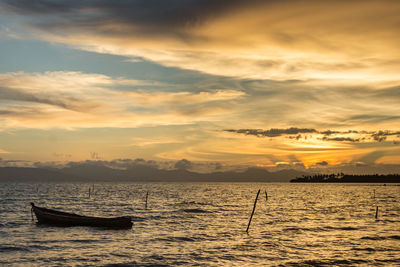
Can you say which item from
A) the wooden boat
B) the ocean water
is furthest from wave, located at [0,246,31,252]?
the wooden boat

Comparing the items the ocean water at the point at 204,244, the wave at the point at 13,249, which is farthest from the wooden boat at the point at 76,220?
the wave at the point at 13,249

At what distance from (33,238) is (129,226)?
11636mm

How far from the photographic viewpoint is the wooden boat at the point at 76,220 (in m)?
46.7

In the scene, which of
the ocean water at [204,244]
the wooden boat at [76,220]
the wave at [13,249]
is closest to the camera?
the ocean water at [204,244]

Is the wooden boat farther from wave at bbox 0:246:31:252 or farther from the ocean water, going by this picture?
wave at bbox 0:246:31:252

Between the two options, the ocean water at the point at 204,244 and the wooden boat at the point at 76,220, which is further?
the wooden boat at the point at 76,220

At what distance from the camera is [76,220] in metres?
48.2

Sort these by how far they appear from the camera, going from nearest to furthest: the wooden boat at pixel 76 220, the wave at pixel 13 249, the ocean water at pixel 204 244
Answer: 1. the ocean water at pixel 204 244
2. the wave at pixel 13 249
3. the wooden boat at pixel 76 220

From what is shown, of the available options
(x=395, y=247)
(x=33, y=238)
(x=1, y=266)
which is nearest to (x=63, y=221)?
(x=33, y=238)

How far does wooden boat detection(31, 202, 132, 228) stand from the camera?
46.7 metres

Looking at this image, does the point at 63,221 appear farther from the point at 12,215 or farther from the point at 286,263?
the point at 286,263

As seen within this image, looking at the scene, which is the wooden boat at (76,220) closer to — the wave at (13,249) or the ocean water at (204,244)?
the ocean water at (204,244)

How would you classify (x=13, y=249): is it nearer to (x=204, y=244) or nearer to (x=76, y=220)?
(x=76, y=220)

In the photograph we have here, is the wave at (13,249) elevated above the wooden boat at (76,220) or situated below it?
below
